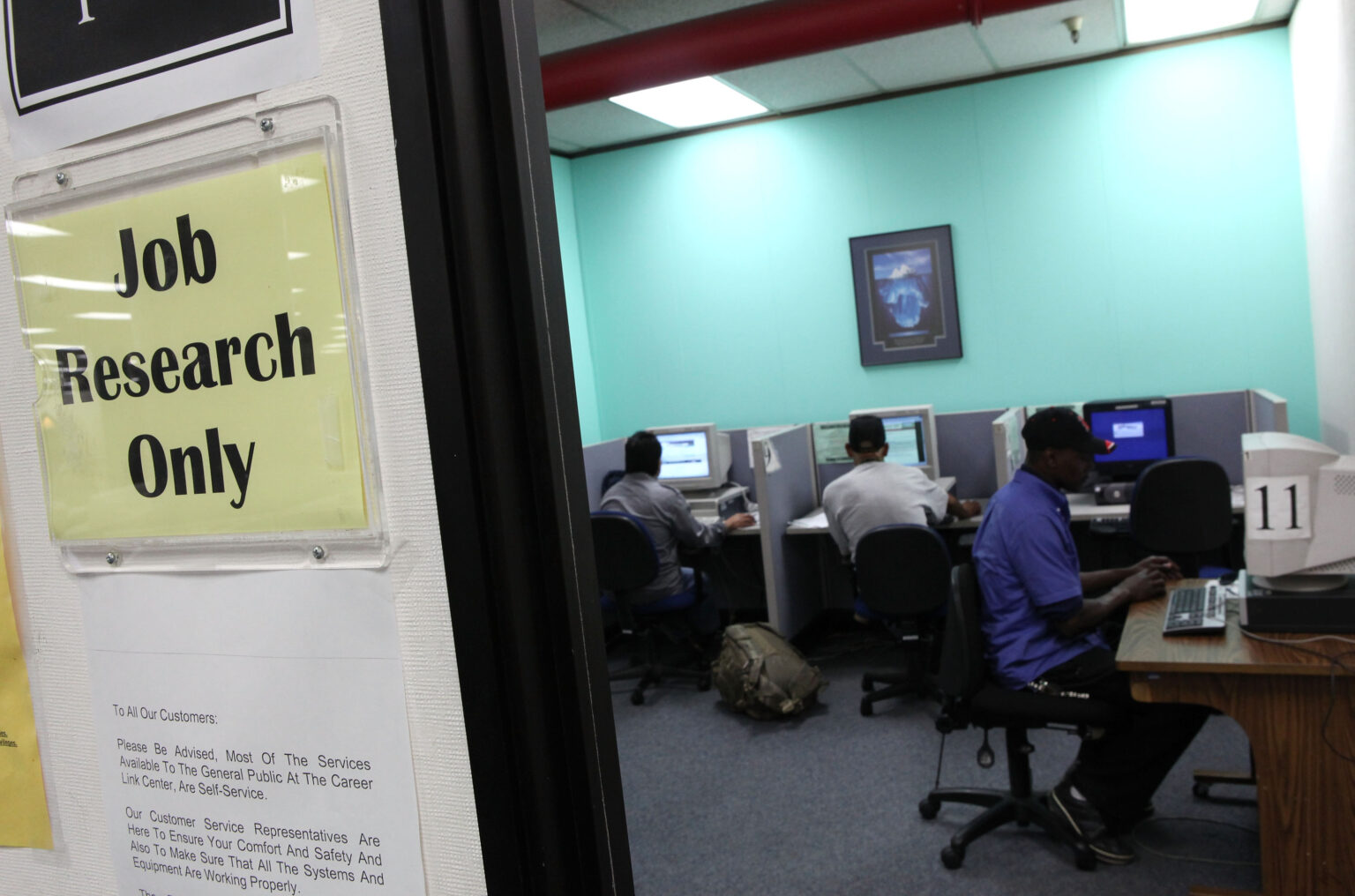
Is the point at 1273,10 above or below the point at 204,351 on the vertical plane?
above

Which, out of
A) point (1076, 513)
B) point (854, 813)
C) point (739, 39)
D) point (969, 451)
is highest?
point (739, 39)

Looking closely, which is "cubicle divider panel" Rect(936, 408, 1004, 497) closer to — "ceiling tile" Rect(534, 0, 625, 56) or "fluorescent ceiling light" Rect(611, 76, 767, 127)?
"fluorescent ceiling light" Rect(611, 76, 767, 127)

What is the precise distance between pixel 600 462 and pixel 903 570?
2.20m

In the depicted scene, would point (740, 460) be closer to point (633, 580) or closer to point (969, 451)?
point (969, 451)

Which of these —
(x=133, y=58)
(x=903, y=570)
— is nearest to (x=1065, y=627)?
(x=903, y=570)

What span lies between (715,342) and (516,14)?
18.6 ft

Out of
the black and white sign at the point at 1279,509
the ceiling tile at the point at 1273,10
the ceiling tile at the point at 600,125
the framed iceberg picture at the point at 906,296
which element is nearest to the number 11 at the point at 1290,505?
the black and white sign at the point at 1279,509

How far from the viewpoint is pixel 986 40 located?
15.7 ft

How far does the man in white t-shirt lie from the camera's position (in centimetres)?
424

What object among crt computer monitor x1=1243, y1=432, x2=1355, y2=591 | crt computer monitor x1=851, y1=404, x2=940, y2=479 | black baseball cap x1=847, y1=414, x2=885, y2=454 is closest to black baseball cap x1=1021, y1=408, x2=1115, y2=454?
crt computer monitor x1=1243, y1=432, x2=1355, y2=591

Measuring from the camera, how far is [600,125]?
5.75 meters

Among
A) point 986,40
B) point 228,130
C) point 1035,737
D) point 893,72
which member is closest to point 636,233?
point 893,72

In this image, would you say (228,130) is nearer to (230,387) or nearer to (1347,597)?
(230,387)

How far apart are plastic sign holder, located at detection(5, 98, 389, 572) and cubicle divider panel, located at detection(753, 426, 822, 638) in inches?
164
